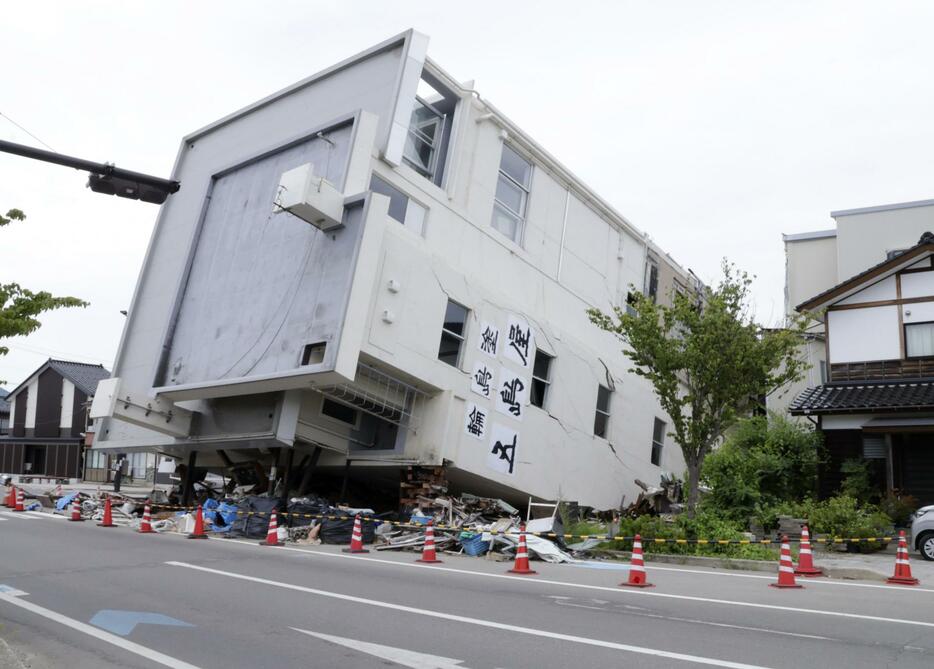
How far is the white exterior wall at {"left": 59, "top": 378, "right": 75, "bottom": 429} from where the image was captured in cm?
6097

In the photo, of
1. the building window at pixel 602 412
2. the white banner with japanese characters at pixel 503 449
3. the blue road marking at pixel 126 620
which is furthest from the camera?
the building window at pixel 602 412

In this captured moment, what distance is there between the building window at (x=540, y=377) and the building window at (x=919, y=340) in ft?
34.6

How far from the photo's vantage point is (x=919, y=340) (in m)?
22.1

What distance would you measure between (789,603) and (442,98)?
18924 mm

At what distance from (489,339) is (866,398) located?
10.4 m

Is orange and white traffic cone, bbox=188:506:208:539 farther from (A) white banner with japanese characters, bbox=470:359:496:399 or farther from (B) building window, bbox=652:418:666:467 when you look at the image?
(B) building window, bbox=652:418:666:467

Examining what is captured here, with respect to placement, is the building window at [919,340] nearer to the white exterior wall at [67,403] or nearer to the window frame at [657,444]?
the window frame at [657,444]

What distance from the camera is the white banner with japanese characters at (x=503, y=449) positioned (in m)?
24.3

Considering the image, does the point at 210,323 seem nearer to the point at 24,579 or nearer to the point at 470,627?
the point at 24,579

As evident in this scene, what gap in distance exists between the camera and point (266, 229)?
943 inches

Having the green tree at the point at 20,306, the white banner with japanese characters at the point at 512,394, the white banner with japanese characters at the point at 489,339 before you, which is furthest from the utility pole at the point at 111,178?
the white banner with japanese characters at the point at 512,394

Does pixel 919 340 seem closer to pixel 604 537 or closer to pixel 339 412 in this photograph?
pixel 604 537

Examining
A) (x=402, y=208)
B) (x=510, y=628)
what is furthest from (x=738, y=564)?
(x=402, y=208)

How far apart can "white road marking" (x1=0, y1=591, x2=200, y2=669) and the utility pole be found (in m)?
5.53
